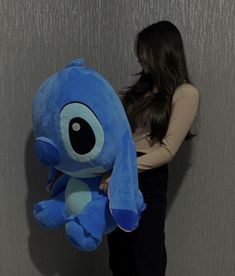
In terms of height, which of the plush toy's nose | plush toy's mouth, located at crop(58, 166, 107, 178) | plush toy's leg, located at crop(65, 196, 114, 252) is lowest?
plush toy's leg, located at crop(65, 196, 114, 252)

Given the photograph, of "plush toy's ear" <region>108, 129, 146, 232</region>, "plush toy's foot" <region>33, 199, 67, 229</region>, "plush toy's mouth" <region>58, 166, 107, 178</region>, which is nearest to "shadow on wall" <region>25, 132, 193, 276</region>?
"plush toy's foot" <region>33, 199, 67, 229</region>

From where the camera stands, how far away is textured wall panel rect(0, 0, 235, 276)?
1.40 meters

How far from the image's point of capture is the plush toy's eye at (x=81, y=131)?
1.11 m

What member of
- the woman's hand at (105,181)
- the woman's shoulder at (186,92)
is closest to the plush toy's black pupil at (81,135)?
the woman's hand at (105,181)

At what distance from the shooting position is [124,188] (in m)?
1.11

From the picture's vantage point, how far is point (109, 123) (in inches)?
43.6

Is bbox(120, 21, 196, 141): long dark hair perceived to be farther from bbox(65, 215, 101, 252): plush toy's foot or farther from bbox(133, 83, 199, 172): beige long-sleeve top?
bbox(65, 215, 101, 252): plush toy's foot

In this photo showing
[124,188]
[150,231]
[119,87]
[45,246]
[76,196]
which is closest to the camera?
[124,188]

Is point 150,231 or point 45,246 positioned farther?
point 45,246

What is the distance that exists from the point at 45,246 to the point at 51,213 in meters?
0.34

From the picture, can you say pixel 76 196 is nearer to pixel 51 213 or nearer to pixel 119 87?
pixel 51 213

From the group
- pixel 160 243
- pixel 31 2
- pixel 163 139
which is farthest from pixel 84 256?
pixel 31 2

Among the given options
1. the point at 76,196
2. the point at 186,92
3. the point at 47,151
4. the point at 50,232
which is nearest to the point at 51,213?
the point at 76,196

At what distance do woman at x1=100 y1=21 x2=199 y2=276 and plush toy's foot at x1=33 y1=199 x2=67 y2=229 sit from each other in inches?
8.4
